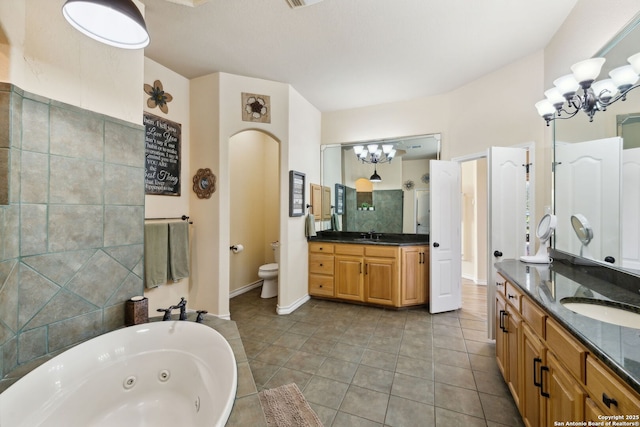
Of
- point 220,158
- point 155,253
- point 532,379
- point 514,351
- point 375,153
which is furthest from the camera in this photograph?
point 375,153

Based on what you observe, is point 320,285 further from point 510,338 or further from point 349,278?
point 510,338

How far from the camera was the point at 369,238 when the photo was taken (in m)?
3.89

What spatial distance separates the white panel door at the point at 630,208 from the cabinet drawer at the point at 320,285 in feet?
Result: 9.03

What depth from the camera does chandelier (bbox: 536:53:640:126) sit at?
144cm

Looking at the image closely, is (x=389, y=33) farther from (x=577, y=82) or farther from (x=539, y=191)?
(x=539, y=191)

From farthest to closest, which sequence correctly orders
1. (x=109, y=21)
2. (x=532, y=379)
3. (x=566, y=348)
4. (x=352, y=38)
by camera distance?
1. (x=352, y=38)
2. (x=532, y=379)
3. (x=109, y=21)
4. (x=566, y=348)

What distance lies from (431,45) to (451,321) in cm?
294

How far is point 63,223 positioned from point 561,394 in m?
2.59

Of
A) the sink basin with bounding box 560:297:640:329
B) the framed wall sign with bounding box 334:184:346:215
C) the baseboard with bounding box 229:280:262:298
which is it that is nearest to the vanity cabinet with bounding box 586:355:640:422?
the sink basin with bounding box 560:297:640:329

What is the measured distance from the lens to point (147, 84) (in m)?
2.55

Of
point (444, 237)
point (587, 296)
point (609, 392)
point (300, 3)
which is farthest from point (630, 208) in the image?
point (300, 3)

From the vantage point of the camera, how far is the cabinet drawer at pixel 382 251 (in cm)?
327

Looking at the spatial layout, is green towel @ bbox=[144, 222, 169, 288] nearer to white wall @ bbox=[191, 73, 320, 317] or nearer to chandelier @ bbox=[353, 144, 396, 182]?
white wall @ bbox=[191, 73, 320, 317]

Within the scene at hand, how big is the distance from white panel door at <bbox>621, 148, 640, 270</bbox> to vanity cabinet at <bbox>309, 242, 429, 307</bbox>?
6.41ft
